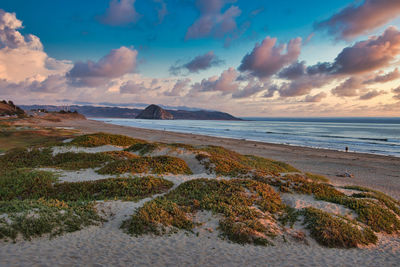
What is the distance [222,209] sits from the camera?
9.74 m

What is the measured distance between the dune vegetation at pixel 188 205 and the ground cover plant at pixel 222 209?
0.04m

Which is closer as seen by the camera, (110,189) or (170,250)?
(170,250)

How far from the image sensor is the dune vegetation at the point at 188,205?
321 inches

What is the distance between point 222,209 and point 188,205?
61.7 inches

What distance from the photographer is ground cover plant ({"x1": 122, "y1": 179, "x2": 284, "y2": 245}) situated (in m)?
8.30

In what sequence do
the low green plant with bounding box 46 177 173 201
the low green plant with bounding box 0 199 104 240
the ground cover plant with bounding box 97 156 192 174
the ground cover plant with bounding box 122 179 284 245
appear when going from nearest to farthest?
the low green plant with bounding box 0 199 104 240 → the ground cover plant with bounding box 122 179 284 245 → the low green plant with bounding box 46 177 173 201 → the ground cover plant with bounding box 97 156 192 174

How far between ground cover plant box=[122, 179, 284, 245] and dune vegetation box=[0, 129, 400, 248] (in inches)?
1.4

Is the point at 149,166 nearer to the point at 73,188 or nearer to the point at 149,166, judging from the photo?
the point at 149,166

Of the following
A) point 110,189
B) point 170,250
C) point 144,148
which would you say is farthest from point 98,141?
point 170,250

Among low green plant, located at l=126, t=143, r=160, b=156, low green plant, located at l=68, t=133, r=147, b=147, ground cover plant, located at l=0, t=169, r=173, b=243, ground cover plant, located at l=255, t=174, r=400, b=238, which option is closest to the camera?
ground cover plant, located at l=0, t=169, r=173, b=243

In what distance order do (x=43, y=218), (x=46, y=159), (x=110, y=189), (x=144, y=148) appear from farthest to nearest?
1. (x=144, y=148)
2. (x=46, y=159)
3. (x=110, y=189)
4. (x=43, y=218)

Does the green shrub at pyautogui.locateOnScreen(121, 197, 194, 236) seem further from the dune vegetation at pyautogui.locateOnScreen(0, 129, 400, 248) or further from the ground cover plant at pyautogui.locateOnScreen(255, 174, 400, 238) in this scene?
the ground cover plant at pyautogui.locateOnScreen(255, 174, 400, 238)

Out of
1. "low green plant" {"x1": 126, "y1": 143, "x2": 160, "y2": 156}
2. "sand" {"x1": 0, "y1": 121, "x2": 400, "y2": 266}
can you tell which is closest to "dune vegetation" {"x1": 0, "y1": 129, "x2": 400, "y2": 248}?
"sand" {"x1": 0, "y1": 121, "x2": 400, "y2": 266}

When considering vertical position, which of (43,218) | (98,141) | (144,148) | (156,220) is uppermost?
(98,141)
